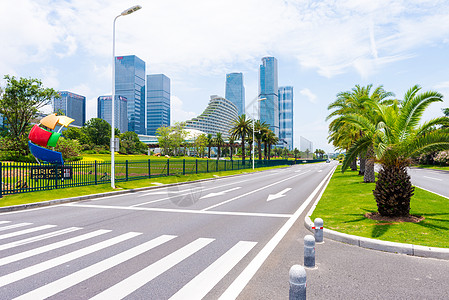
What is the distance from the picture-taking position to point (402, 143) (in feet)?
25.9

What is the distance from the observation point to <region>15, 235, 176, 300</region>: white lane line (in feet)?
12.6

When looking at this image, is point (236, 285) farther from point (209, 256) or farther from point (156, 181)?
point (156, 181)

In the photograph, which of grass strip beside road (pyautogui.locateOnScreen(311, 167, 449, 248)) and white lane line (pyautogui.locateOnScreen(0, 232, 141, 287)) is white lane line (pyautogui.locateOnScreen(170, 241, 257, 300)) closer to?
white lane line (pyautogui.locateOnScreen(0, 232, 141, 287))

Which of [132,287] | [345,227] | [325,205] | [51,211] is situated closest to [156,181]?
[51,211]

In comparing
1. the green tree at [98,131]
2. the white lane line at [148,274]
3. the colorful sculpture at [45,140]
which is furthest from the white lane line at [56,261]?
the green tree at [98,131]

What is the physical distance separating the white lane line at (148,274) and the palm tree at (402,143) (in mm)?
5286

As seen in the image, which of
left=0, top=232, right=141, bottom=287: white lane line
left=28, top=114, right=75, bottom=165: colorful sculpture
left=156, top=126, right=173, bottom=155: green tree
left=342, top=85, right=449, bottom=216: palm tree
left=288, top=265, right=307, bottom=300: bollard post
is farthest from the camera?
left=156, top=126, right=173, bottom=155: green tree

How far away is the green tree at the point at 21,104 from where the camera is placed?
104ft

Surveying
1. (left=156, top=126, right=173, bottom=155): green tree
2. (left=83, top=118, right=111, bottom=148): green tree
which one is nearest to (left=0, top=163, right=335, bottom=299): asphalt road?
(left=156, top=126, right=173, bottom=155): green tree

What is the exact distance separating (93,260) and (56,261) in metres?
0.64

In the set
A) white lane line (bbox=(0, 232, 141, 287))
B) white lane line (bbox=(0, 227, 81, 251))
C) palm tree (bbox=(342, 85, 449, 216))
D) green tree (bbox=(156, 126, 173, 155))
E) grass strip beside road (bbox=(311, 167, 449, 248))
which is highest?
green tree (bbox=(156, 126, 173, 155))

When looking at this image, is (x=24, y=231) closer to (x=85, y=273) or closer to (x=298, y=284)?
(x=85, y=273)

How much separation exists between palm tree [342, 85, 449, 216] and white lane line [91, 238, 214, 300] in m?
5.29

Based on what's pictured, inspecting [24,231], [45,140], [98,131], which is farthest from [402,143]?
[98,131]
